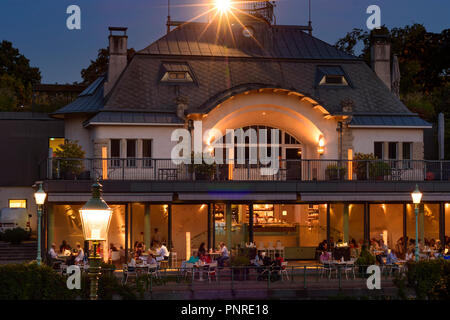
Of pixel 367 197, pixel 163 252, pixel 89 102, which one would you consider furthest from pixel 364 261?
pixel 89 102

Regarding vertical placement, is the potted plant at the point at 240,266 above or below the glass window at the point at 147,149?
below

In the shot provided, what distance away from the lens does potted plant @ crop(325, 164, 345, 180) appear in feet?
113

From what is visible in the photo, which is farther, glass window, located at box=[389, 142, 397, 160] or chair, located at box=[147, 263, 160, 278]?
glass window, located at box=[389, 142, 397, 160]

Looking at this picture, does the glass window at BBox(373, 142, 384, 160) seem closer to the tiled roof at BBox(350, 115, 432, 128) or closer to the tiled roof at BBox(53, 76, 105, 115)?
the tiled roof at BBox(350, 115, 432, 128)

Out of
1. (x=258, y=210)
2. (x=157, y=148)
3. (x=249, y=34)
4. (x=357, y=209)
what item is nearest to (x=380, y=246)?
(x=357, y=209)

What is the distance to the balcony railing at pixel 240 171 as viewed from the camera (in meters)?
33.1

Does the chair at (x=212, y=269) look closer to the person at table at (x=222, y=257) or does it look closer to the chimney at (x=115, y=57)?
the person at table at (x=222, y=257)

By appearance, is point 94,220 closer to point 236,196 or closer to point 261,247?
point 236,196

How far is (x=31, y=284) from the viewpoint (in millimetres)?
22125

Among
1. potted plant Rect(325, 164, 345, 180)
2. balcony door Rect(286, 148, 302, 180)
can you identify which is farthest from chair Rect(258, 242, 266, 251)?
potted plant Rect(325, 164, 345, 180)

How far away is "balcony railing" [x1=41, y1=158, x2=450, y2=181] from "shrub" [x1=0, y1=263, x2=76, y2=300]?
1036cm

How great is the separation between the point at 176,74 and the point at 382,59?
33.7ft

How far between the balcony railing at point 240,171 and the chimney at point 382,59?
5351 millimetres

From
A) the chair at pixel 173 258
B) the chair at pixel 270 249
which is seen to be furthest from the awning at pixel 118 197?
the chair at pixel 270 249
